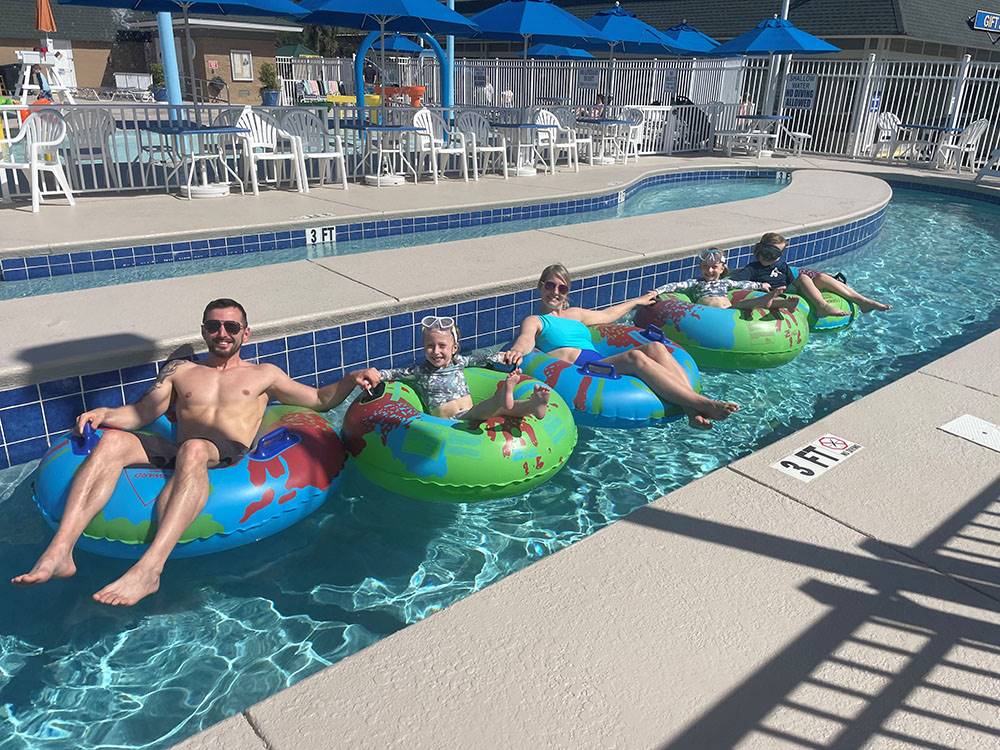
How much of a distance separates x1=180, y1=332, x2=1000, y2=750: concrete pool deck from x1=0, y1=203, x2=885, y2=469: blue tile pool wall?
2.42 metres

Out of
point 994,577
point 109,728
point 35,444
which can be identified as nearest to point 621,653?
point 994,577

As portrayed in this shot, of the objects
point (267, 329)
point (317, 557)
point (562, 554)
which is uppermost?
point (267, 329)

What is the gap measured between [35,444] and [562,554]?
279 centimetres

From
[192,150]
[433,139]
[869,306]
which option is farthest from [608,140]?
[869,306]

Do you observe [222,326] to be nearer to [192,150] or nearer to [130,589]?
[130,589]

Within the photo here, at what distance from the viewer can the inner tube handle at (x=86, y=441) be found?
3.04 meters

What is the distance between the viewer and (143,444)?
125 inches

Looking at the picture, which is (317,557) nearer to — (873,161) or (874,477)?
(874,477)

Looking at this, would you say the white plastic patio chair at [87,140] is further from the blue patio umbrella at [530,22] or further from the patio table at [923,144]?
the patio table at [923,144]

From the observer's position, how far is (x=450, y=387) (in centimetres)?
373

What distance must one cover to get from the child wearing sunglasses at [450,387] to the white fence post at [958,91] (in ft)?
47.2

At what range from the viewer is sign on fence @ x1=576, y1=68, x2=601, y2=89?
603 inches

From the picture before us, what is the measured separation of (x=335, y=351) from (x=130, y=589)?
87.8 inches

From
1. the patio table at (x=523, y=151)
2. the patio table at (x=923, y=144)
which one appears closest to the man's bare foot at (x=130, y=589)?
the patio table at (x=523, y=151)
